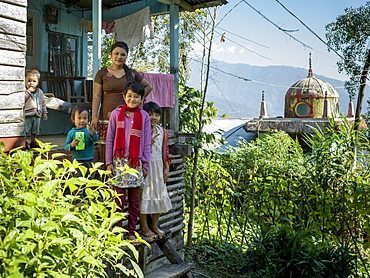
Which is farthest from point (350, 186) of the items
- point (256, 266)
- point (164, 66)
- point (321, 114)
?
point (321, 114)

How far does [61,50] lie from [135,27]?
5.42ft

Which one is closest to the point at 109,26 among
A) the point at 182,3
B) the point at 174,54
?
the point at 182,3

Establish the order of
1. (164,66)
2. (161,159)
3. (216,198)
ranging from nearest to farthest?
(161,159) < (216,198) < (164,66)

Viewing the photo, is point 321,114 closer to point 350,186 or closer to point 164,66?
point 164,66

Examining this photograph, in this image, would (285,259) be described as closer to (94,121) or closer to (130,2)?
(94,121)

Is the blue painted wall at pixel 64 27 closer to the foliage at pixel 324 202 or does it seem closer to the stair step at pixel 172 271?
the foliage at pixel 324 202

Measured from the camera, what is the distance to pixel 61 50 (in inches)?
322

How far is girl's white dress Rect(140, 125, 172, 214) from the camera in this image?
4.04 metres

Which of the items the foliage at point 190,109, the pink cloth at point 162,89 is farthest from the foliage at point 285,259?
the pink cloth at point 162,89

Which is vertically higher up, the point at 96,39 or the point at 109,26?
the point at 109,26

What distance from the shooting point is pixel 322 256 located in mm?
5500

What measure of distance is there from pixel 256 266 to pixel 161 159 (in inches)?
108

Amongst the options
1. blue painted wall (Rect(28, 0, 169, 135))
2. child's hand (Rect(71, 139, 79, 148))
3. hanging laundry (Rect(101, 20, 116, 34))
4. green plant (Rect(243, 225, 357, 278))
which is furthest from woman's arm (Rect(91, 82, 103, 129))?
hanging laundry (Rect(101, 20, 116, 34))

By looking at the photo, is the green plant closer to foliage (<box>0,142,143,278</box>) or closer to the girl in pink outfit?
the girl in pink outfit
